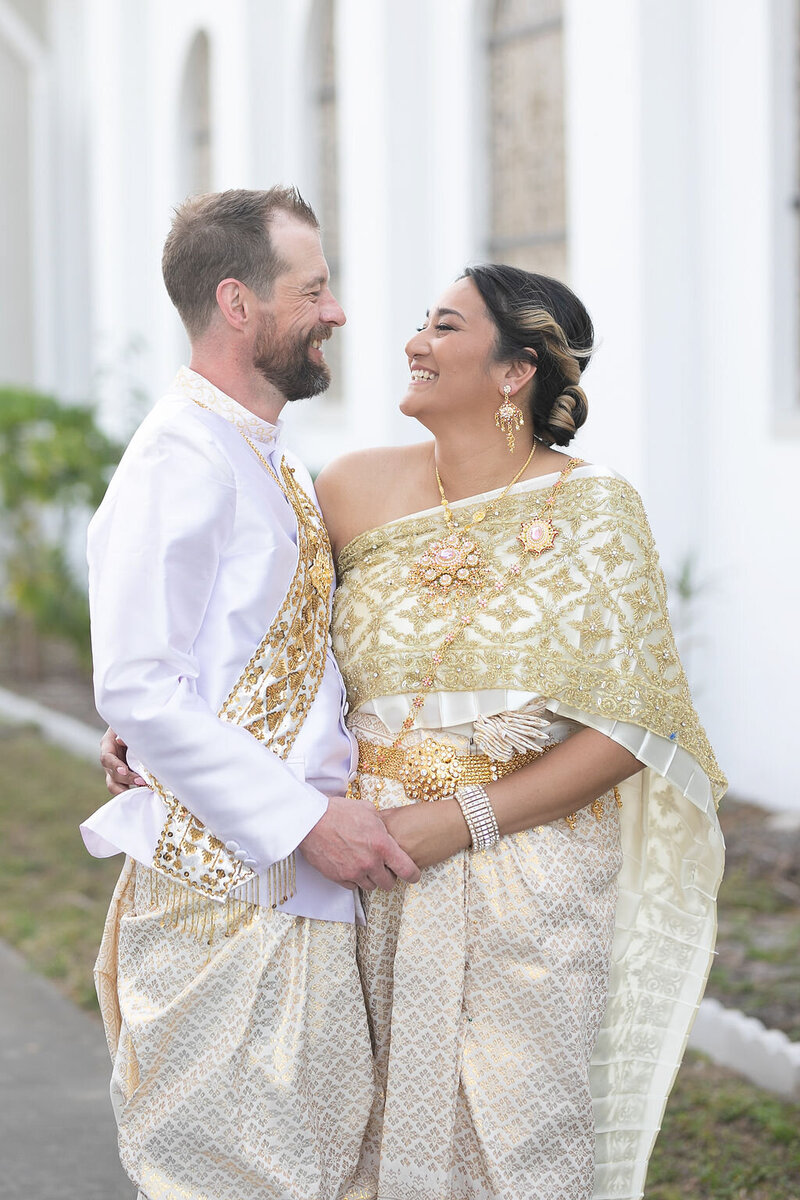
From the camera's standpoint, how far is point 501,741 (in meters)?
2.66

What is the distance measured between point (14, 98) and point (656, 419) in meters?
10.1

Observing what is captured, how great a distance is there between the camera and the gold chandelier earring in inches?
109

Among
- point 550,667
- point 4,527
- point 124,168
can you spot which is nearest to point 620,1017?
point 550,667

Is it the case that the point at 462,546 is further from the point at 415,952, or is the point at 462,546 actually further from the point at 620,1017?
the point at 620,1017

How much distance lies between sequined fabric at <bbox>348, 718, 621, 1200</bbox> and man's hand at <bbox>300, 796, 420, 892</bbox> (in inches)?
4.5

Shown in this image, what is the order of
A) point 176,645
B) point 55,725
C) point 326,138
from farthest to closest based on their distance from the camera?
point 326,138 < point 55,725 < point 176,645

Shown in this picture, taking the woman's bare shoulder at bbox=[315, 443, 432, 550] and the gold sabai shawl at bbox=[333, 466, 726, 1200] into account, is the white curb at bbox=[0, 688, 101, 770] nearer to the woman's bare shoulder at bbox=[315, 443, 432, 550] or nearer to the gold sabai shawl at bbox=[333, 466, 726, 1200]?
the woman's bare shoulder at bbox=[315, 443, 432, 550]

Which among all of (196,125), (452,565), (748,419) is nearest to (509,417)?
(452,565)

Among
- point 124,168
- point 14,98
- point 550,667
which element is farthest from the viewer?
point 14,98

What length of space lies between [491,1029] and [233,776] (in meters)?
0.68

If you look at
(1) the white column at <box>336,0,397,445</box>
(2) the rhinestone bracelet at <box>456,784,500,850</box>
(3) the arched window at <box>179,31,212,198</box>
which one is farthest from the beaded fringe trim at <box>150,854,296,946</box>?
(3) the arched window at <box>179,31,212,198</box>

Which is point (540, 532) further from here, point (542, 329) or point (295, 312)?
point (295, 312)

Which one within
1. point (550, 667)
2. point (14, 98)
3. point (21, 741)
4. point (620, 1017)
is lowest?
point (21, 741)

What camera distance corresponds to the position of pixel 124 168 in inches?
470
